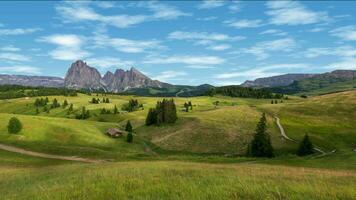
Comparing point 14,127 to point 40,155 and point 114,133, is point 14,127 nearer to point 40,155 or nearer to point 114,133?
point 40,155

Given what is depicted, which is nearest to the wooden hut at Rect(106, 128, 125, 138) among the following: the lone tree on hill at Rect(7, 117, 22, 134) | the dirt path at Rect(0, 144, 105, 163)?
the lone tree on hill at Rect(7, 117, 22, 134)

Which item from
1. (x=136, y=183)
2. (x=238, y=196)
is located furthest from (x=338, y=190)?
(x=136, y=183)

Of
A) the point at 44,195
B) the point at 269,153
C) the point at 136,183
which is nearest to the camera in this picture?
A: the point at 44,195

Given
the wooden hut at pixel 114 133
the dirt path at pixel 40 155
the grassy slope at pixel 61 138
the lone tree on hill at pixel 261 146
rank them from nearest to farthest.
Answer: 1. the dirt path at pixel 40 155
2. the lone tree on hill at pixel 261 146
3. the grassy slope at pixel 61 138
4. the wooden hut at pixel 114 133

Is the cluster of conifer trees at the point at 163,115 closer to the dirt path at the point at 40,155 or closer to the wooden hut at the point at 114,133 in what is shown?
the wooden hut at the point at 114,133

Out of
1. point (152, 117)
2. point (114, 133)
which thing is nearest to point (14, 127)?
point (114, 133)

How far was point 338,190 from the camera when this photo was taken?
12477 mm

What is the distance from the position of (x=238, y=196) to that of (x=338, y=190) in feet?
10.7

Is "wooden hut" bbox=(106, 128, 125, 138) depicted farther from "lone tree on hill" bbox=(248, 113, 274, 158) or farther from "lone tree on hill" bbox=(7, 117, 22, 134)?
"lone tree on hill" bbox=(248, 113, 274, 158)

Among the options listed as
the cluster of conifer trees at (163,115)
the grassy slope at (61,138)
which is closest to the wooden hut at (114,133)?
the grassy slope at (61,138)

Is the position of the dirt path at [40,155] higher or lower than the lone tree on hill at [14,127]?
lower

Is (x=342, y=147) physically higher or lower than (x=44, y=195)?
lower

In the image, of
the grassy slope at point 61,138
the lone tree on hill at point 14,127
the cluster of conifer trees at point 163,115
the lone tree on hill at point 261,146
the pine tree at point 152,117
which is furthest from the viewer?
the pine tree at point 152,117

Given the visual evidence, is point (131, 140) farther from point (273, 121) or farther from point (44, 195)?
point (44, 195)
